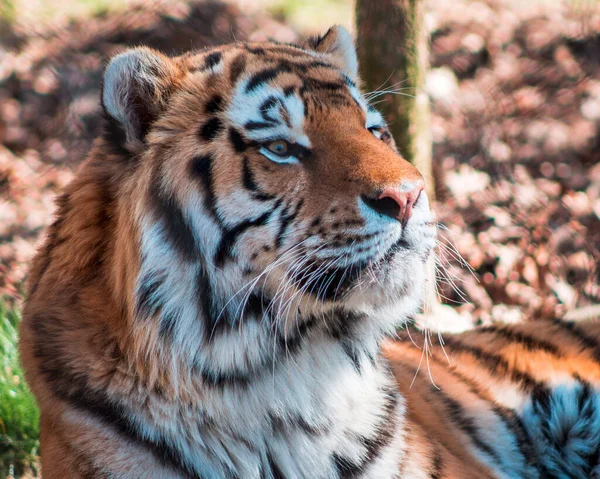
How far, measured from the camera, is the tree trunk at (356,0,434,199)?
11.1 feet

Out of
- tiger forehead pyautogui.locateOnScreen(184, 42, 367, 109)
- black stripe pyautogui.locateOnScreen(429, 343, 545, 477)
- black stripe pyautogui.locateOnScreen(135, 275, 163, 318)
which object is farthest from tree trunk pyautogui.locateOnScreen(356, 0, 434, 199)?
black stripe pyautogui.locateOnScreen(135, 275, 163, 318)

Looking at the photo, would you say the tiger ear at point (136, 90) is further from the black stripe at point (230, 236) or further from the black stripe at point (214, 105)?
the black stripe at point (230, 236)

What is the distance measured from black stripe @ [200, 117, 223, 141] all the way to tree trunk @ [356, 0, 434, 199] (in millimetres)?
1562

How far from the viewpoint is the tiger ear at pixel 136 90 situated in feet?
6.05

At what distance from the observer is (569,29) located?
5.43 metres

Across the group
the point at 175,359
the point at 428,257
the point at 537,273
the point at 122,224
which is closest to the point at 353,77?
the point at 428,257

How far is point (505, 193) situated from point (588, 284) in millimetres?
744

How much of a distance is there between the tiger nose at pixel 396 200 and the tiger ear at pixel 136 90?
60 cm

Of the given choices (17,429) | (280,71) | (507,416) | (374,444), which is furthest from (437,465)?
(17,429)

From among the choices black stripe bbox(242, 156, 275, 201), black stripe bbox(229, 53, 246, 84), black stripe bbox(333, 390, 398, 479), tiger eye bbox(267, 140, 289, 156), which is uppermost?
black stripe bbox(229, 53, 246, 84)

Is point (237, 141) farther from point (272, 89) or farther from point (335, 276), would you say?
point (335, 276)

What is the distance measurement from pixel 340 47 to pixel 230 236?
2.74 feet

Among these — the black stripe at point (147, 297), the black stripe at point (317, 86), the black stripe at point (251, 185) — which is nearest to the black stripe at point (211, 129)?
the black stripe at point (251, 185)

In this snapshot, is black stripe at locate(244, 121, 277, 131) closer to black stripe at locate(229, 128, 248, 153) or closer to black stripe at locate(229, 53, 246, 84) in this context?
black stripe at locate(229, 128, 248, 153)
